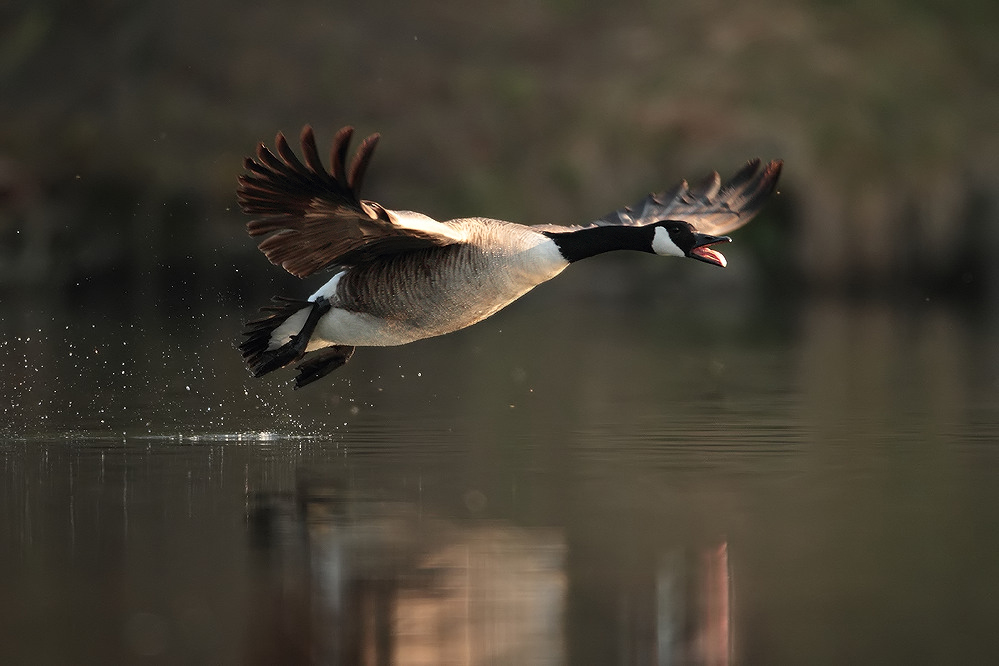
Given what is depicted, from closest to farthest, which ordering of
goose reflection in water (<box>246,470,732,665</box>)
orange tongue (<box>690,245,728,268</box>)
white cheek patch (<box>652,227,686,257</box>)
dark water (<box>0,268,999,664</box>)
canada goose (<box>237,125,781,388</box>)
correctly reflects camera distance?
goose reflection in water (<box>246,470,732,665</box>) < dark water (<box>0,268,999,664</box>) < canada goose (<box>237,125,781,388</box>) < orange tongue (<box>690,245,728,268</box>) < white cheek patch (<box>652,227,686,257</box>)

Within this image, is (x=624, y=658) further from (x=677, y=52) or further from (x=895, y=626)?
(x=677, y=52)

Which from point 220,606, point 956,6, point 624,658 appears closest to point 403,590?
point 220,606

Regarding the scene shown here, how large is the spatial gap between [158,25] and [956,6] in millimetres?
21433

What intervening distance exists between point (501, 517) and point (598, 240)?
2592 millimetres

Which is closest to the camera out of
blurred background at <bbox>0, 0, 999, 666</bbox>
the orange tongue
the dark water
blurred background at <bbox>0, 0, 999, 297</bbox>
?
the dark water

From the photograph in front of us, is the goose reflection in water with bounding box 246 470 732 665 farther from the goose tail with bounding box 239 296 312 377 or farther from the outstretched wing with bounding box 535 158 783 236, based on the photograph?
the outstretched wing with bounding box 535 158 783 236

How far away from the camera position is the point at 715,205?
10.2 metres

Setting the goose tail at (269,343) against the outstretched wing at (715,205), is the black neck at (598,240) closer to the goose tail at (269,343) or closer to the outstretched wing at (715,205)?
the outstretched wing at (715,205)

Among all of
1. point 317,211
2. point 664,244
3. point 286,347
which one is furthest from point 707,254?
point 286,347

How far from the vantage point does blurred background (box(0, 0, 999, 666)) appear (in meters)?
5.17

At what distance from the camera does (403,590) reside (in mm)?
5340

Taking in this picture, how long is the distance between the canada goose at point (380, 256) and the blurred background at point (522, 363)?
71cm

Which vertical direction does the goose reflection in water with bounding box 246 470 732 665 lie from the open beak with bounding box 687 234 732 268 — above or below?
below

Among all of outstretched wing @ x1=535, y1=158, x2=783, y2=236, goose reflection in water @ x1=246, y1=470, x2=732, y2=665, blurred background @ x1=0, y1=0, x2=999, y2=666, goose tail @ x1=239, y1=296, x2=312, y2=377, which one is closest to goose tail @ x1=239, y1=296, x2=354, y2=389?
goose tail @ x1=239, y1=296, x2=312, y2=377
